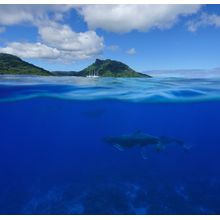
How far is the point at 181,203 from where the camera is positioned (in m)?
10.4

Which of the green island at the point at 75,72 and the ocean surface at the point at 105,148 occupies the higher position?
the green island at the point at 75,72

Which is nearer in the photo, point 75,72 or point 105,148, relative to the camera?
point 105,148

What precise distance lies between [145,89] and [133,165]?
798 cm

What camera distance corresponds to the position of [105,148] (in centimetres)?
2655

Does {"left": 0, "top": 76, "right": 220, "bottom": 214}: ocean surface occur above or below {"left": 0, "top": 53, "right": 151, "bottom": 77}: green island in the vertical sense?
below

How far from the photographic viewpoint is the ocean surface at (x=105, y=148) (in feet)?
34.4

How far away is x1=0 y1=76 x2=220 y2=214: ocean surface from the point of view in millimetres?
10492

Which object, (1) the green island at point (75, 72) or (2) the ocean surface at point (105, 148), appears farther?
(1) the green island at point (75, 72)

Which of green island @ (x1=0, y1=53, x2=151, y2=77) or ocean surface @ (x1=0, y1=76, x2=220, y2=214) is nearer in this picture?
ocean surface @ (x1=0, y1=76, x2=220, y2=214)

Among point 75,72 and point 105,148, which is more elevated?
point 75,72
